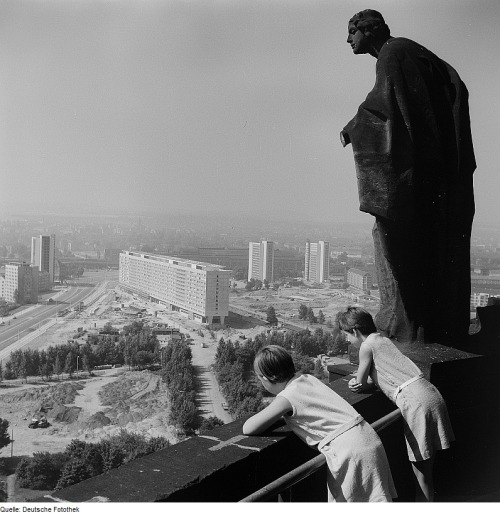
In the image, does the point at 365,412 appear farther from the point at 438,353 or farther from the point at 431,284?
the point at 431,284

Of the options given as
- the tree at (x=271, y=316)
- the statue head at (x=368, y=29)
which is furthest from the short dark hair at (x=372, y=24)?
the tree at (x=271, y=316)

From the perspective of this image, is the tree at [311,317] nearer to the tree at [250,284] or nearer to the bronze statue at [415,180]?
the tree at [250,284]

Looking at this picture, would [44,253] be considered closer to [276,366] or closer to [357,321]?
[357,321]

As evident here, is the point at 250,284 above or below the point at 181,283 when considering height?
above

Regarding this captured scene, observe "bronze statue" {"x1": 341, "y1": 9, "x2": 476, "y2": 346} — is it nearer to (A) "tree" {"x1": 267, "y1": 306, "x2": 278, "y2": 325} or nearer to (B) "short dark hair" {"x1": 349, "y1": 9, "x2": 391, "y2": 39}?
(B) "short dark hair" {"x1": 349, "y1": 9, "x2": 391, "y2": 39}

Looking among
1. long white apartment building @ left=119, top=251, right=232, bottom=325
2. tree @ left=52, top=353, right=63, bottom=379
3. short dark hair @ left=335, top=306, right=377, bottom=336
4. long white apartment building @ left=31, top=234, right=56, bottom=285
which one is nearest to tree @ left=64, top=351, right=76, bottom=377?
tree @ left=52, top=353, right=63, bottom=379

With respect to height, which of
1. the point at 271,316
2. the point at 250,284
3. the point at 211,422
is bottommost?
the point at 211,422

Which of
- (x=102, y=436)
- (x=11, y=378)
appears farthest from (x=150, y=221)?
(x=11, y=378)

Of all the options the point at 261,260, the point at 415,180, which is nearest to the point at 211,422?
the point at 261,260
